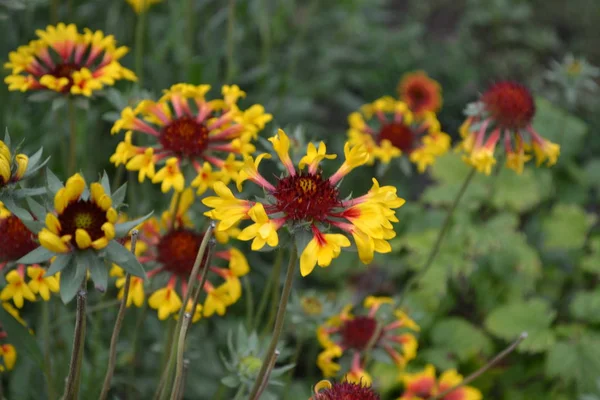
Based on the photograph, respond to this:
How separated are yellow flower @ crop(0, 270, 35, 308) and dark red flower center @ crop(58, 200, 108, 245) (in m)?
0.26

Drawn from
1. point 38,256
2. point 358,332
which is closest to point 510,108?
point 358,332

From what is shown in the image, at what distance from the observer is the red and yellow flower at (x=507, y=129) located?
138cm

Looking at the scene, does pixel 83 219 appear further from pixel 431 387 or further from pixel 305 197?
pixel 431 387

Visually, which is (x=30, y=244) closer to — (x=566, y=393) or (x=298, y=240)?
(x=298, y=240)

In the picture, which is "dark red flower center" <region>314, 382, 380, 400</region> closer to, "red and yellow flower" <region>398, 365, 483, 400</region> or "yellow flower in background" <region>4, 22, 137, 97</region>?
"yellow flower in background" <region>4, 22, 137, 97</region>

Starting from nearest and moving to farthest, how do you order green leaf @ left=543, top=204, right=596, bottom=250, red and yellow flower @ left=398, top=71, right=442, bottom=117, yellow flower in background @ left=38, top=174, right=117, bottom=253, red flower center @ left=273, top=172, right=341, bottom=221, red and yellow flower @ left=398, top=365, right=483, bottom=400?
yellow flower in background @ left=38, top=174, right=117, bottom=253, red flower center @ left=273, top=172, right=341, bottom=221, red and yellow flower @ left=398, top=365, right=483, bottom=400, green leaf @ left=543, top=204, right=596, bottom=250, red and yellow flower @ left=398, top=71, right=442, bottom=117

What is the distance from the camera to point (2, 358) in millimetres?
1070

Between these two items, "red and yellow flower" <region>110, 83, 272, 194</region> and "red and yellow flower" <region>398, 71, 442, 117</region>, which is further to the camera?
"red and yellow flower" <region>398, 71, 442, 117</region>

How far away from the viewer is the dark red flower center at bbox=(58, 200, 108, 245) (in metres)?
0.77

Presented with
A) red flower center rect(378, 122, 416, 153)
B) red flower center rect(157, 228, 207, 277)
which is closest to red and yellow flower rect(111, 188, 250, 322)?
red flower center rect(157, 228, 207, 277)

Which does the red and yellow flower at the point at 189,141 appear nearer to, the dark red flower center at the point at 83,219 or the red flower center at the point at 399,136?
the dark red flower center at the point at 83,219

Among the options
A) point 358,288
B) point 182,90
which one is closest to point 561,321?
point 358,288

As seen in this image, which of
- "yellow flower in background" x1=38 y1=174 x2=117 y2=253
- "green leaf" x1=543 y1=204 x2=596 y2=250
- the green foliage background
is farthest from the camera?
"green leaf" x1=543 y1=204 x2=596 y2=250

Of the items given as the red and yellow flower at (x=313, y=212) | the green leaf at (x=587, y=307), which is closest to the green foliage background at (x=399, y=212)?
the green leaf at (x=587, y=307)
